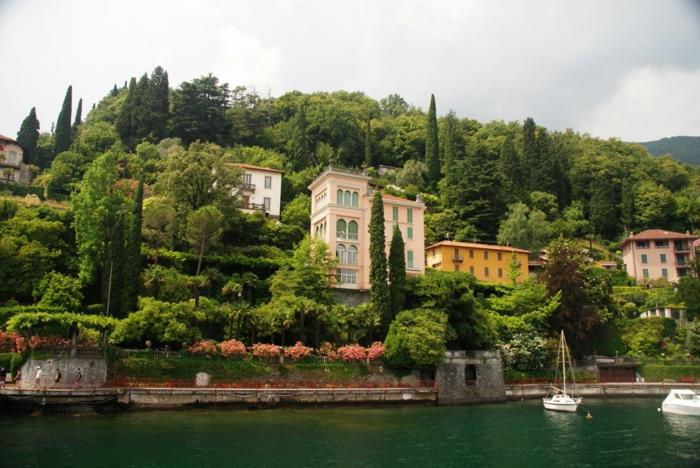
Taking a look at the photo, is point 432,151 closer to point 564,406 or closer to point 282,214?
point 282,214

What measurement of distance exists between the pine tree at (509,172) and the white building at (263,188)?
32441mm

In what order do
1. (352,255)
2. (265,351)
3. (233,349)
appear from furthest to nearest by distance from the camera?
(352,255)
(265,351)
(233,349)

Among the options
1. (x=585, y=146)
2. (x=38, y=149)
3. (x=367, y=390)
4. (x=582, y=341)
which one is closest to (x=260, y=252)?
(x=367, y=390)

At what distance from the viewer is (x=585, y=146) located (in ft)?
343

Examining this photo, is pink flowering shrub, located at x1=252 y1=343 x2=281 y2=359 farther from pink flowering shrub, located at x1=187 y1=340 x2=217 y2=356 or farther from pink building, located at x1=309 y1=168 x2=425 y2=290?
pink building, located at x1=309 y1=168 x2=425 y2=290

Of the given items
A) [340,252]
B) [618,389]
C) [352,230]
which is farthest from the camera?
[352,230]

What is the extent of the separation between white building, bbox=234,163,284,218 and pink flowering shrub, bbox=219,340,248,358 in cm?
2903

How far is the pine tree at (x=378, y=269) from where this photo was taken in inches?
1719

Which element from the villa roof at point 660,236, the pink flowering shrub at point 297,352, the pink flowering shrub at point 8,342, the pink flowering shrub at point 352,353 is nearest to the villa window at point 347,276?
the pink flowering shrub at point 352,353

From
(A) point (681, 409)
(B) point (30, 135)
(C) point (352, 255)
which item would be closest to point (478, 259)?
(C) point (352, 255)

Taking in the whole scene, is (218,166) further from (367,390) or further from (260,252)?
(367,390)

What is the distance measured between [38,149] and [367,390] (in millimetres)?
71205

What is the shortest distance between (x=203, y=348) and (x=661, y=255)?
65484 mm

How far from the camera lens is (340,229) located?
52.8 metres
